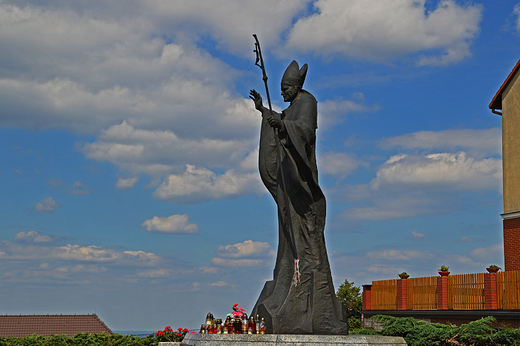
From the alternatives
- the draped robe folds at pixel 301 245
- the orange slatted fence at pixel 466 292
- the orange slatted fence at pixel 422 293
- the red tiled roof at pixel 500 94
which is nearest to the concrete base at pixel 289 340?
the draped robe folds at pixel 301 245

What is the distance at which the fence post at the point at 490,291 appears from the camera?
17922 mm

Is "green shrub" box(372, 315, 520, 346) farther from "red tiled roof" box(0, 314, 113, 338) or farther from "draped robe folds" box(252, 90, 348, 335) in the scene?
"red tiled roof" box(0, 314, 113, 338)

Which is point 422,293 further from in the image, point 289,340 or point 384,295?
point 289,340

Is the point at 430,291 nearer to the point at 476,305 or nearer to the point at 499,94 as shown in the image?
the point at 476,305

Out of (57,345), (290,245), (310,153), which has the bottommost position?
(57,345)

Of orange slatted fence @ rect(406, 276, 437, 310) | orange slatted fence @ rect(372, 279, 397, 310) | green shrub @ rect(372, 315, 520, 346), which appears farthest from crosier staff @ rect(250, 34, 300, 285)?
orange slatted fence @ rect(372, 279, 397, 310)

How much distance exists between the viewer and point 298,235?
875 centimetres

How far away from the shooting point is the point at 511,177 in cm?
2252

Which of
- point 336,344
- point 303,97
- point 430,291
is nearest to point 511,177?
point 430,291

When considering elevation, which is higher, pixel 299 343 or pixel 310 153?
pixel 310 153

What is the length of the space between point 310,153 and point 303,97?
0.95 metres

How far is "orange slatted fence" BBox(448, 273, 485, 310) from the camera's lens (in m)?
18.5

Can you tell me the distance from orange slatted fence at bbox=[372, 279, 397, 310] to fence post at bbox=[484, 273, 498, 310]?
4.95m

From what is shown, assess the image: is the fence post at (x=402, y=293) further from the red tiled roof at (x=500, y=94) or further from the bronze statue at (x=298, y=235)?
the bronze statue at (x=298, y=235)
